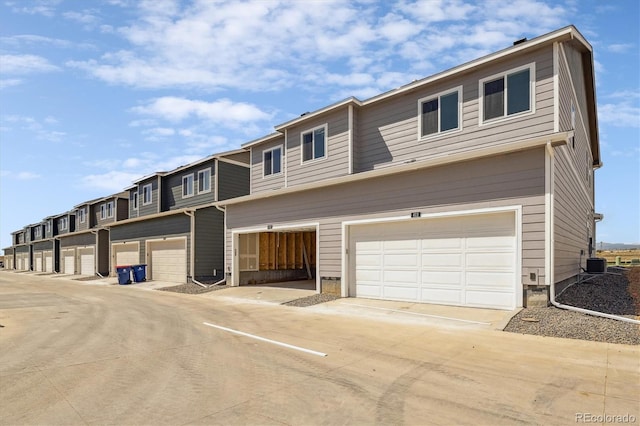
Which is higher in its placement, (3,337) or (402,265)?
(402,265)

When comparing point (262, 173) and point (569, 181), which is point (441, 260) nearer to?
point (569, 181)

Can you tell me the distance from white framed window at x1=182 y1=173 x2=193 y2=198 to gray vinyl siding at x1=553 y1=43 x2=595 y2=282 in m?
20.8

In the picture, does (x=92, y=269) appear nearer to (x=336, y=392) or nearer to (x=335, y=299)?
(x=335, y=299)

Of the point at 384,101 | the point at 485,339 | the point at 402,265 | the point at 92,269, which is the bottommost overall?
the point at 92,269

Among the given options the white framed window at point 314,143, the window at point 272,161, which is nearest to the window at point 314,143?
the white framed window at point 314,143

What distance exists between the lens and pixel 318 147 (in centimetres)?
1733

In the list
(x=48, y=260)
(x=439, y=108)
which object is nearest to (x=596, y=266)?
(x=439, y=108)

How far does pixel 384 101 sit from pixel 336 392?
41.1 feet

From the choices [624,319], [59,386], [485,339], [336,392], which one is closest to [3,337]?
[59,386]

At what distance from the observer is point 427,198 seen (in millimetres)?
12156

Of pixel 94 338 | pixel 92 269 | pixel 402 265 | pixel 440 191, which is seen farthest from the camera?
pixel 92 269

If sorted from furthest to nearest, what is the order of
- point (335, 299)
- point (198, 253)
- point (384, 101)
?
1. point (198, 253)
2. point (384, 101)
3. point (335, 299)

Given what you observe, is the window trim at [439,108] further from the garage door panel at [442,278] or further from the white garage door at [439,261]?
the garage door panel at [442,278]

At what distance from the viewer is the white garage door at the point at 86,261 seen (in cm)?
3569
